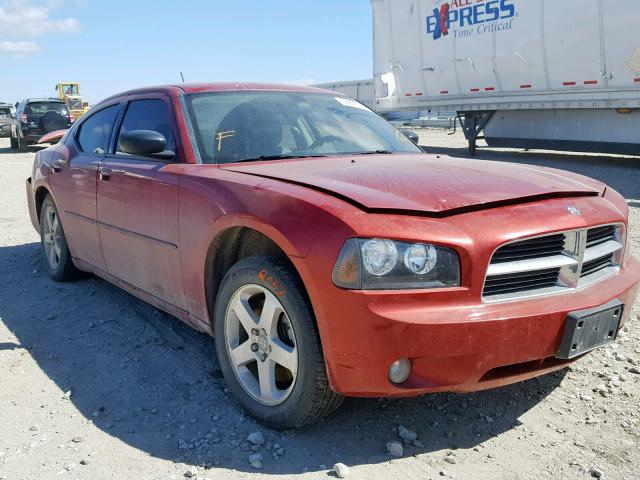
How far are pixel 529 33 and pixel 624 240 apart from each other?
1096 cm

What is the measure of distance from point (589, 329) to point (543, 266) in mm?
324

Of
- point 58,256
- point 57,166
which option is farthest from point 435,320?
point 58,256

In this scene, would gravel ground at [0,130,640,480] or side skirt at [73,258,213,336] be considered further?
side skirt at [73,258,213,336]

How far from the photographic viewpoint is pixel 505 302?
242 centimetres

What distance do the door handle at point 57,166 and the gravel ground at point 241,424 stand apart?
1448 mm

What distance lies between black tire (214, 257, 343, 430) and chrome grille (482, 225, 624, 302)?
2.36 ft

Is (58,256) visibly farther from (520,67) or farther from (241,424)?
(520,67)

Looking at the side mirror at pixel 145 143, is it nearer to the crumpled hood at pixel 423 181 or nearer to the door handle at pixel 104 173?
the crumpled hood at pixel 423 181

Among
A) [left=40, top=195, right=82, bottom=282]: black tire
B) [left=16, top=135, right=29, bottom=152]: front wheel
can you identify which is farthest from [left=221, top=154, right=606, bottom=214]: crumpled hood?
[left=16, top=135, right=29, bottom=152]: front wheel

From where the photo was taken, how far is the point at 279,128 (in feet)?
12.1

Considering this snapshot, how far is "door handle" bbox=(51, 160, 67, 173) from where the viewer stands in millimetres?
4863

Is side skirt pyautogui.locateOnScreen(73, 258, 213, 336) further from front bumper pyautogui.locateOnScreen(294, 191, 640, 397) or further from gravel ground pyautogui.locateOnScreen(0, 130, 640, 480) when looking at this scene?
front bumper pyautogui.locateOnScreen(294, 191, 640, 397)

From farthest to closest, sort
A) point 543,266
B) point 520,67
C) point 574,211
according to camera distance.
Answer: point 520,67 → point 574,211 → point 543,266

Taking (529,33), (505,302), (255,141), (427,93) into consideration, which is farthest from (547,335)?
(427,93)
